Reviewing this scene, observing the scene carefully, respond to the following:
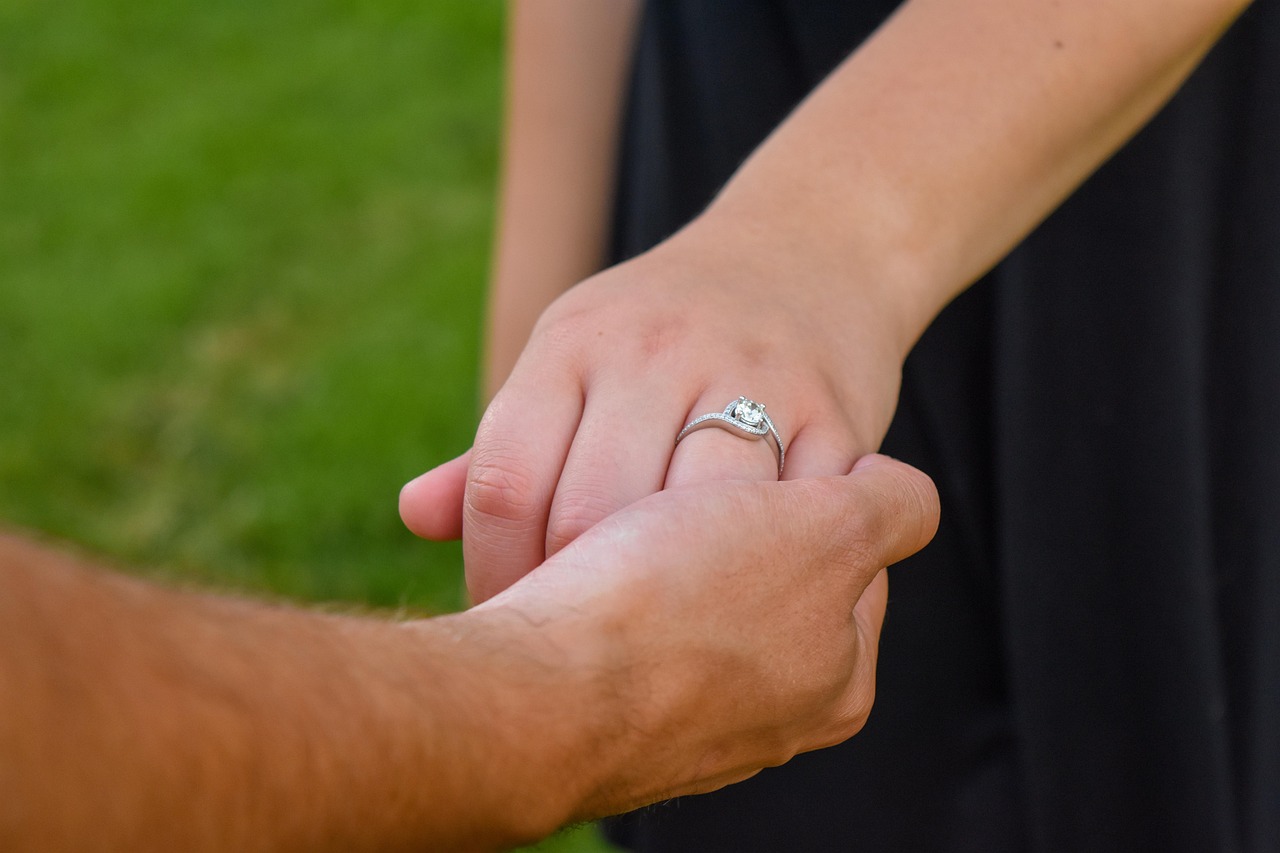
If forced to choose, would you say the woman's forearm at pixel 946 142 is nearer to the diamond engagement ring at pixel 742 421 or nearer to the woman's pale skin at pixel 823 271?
the woman's pale skin at pixel 823 271

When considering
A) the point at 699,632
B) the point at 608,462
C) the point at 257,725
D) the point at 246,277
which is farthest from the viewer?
A: the point at 246,277

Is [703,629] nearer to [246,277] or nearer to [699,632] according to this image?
[699,632]

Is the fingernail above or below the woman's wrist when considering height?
below

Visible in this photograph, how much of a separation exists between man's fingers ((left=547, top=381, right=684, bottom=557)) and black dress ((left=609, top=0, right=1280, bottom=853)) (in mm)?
443

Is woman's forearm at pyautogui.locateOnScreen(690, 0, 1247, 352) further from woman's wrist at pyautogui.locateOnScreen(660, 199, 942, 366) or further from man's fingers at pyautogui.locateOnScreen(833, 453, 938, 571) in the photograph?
man's fingers at pyautogui.locateOnScreen(833, 453, 938, 571)

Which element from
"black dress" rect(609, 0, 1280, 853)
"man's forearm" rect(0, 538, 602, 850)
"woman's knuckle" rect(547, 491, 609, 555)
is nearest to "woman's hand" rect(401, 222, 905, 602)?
"woman's knuckle" rect(547, 491, 609, 555)

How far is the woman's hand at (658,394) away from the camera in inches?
32.4

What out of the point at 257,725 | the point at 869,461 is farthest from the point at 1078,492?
the point at 257,725

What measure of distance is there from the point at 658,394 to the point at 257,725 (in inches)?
16.0

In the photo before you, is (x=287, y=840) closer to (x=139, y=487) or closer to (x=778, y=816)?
(x=778, y=816)

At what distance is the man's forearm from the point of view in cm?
46

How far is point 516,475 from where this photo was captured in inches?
32.4

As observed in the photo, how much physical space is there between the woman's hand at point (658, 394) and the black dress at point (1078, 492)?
323mm

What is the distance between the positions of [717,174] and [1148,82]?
47cm
